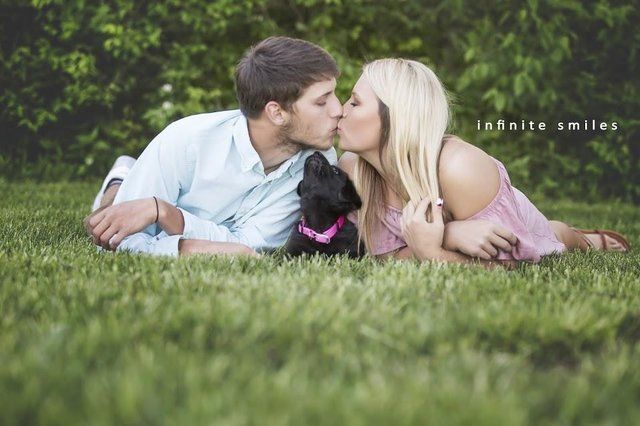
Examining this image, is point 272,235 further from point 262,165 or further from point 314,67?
point 314,67

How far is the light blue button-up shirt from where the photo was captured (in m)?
3.83

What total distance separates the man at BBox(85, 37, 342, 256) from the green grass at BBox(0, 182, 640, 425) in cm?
77

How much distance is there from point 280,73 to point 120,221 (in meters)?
1.09

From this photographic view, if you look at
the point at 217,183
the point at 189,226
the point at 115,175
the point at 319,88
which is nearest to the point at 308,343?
the point at 189,226

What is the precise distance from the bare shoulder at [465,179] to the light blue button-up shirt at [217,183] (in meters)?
0.82

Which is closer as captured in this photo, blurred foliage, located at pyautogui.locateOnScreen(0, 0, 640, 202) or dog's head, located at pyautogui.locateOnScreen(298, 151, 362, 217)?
dog's head, located at pyautogui.locateOnScreen(298, 151, 362, 217)

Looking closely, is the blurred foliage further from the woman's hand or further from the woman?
the woman's hand

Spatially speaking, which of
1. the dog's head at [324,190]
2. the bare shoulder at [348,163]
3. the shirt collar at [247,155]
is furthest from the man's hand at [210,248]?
the bare shoulder at [348,163]

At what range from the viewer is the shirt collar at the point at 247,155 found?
12.8ft

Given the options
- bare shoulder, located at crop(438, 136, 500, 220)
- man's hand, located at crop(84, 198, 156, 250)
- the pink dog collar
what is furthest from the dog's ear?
man's hand, located at crop(84, 198, 156, 250)

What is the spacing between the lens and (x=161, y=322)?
2.06 m

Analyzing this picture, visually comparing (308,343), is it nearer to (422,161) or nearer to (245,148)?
(422,161)

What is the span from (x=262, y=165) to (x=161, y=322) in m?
1.96

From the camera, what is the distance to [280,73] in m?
3.88
